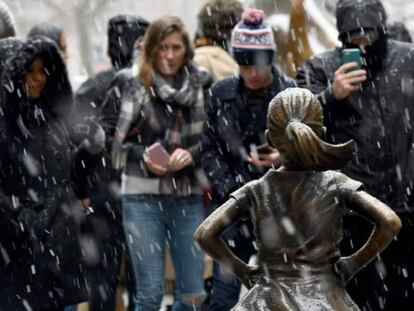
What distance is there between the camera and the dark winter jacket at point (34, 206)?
950 cm

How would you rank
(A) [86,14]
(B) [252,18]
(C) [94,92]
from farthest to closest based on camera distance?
(A) [86,14] → (C) [94,92] → (B) [252,18]

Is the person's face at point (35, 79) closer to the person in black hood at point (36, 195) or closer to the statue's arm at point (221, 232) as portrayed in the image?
the person in black hood at point (36, 195)

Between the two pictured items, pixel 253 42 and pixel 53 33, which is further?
pixel 53 33

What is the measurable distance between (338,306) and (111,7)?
1190 inches

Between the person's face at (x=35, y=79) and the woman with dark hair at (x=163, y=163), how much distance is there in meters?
1.15

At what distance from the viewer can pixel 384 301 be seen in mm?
9672

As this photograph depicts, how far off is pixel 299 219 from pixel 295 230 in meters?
0.05

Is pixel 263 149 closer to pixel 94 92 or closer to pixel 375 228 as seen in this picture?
pixel 94 92

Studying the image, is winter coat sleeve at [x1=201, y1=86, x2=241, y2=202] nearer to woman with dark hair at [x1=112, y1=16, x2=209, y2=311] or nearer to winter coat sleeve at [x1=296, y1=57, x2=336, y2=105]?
woman with dark hair at [x1=112, y1=16, x2=209, y2=311]

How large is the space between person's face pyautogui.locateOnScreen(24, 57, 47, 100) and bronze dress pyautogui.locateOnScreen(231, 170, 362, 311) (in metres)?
3.22

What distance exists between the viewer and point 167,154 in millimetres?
10711

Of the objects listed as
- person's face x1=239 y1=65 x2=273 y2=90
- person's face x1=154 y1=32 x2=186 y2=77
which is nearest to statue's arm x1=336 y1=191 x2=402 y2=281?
person's face x1=239 y1=65 x2=273 y2=90

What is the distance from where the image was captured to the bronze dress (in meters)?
6.65

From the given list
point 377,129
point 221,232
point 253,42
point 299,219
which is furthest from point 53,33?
point 299,219
